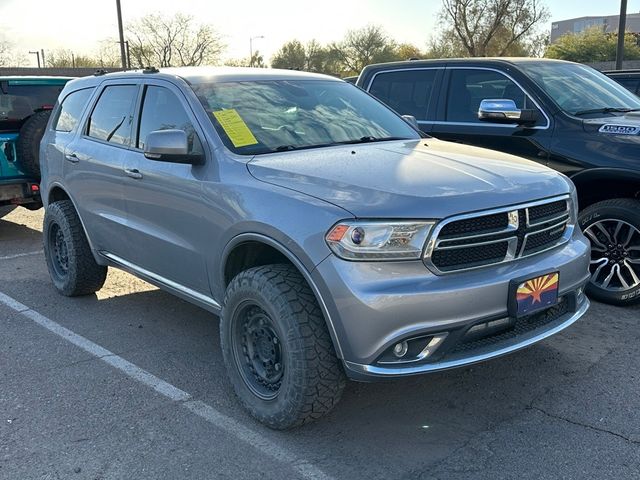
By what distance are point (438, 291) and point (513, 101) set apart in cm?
309

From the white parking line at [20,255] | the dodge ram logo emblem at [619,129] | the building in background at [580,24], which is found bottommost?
the white parking line at [20,255]

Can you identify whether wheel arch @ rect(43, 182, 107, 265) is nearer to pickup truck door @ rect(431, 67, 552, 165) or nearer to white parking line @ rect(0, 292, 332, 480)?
white parking line @ rect(0, 292, 332, 480)

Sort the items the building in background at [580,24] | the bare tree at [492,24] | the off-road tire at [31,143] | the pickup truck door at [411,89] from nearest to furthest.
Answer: the pickup truck door at [411,89] → the off-road tire at [31,143] → the bare tree at [492,24] → the building in background at [580,24]

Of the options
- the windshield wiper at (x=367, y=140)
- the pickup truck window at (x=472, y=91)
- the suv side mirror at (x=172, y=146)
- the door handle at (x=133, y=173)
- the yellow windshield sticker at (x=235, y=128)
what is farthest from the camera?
the pickup truck window at (x=472, y=91)

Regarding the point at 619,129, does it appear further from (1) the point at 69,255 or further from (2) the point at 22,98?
(2) the point at 22,98

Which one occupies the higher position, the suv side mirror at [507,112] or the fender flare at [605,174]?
the suv side mirror at [507,112]

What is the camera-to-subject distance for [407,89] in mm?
6422

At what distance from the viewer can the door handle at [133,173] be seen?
421 centimetres

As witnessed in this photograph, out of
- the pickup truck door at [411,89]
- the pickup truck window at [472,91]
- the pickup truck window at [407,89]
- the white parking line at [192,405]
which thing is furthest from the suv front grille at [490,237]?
the pickup truck window at [407,89]

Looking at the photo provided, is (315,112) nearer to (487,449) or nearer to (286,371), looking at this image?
(286,371)

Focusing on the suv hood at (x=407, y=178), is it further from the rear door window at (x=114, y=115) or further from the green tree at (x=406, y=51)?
the green tree at (x=406, y=51)

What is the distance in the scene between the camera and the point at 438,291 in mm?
2822

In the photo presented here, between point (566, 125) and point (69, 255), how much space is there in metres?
4.19

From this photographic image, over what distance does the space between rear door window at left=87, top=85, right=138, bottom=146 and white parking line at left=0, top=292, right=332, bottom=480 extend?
1465 mm
